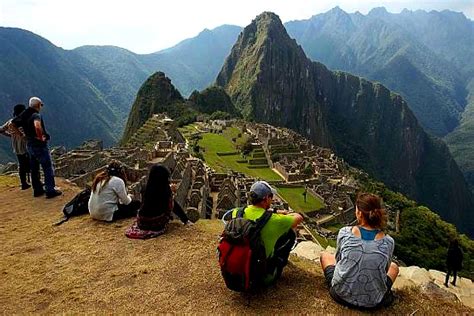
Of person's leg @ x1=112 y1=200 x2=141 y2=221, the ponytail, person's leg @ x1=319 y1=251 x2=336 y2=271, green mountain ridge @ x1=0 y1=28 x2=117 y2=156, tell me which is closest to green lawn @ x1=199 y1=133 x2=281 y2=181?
person's leg @ x1=112 y1=200 x2=141 y2=221

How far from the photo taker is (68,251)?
29.3 feet

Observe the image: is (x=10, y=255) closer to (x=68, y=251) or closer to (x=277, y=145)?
(x=68, y=251)

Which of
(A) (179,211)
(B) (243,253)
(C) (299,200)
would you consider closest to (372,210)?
(B) (243,253)

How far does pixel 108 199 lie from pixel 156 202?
163cm

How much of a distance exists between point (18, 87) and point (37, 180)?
144 meters

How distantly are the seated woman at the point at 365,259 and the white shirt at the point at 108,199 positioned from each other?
A: 17.1 ft

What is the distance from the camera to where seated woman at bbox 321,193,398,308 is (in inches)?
235

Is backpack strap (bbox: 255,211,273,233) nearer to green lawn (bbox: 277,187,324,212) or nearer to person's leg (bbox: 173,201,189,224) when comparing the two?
person's leg (bbox: 173,201,189,224)

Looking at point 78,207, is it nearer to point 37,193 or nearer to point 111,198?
point 111,198

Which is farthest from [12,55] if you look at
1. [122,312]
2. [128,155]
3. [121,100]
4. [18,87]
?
[122,312]

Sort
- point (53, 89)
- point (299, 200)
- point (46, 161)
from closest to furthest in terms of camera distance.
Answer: point (46, 161) → point (299, 200) → point (53, 89)

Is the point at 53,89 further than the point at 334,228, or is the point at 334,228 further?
the point at 53,89

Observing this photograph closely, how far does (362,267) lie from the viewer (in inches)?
236

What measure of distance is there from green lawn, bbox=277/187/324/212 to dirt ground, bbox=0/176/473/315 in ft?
97.0
